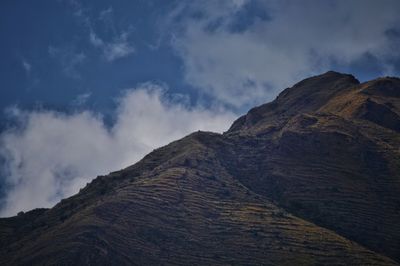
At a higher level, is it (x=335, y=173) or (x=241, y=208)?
(x=335, y=173)

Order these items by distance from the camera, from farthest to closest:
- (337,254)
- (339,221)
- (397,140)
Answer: (397,140) < (339,221) < (337,254)

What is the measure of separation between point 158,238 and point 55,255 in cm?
2442

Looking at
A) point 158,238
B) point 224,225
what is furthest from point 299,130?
point 158,238

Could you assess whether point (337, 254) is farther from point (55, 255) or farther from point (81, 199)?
point (81, 199)

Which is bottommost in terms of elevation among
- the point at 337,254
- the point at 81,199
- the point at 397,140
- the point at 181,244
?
the point at 337,254

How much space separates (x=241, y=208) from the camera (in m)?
150

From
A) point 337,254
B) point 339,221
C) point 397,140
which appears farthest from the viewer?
point 397,140

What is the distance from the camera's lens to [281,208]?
15512 cm

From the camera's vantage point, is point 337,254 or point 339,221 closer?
point 337,254

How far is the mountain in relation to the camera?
5187 inches

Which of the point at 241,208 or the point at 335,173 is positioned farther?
the point at 335,173

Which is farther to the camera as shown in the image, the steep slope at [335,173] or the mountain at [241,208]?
the steep slope at [335,173]

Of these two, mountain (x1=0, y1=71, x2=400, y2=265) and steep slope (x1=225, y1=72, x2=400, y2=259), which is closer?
mountain (x1=0, y1=71, x2=400, y2=265)

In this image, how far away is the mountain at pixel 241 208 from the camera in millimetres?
131750
